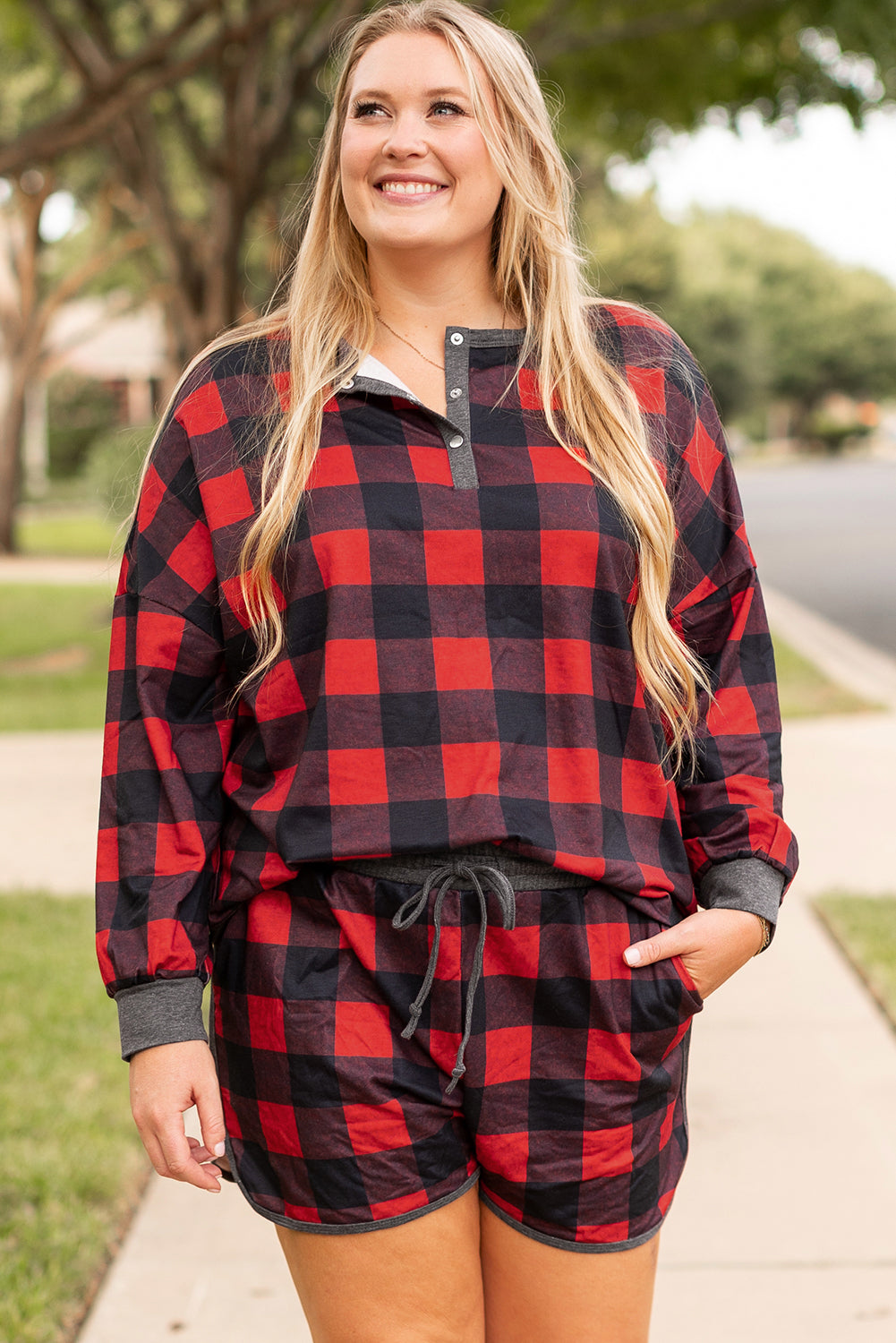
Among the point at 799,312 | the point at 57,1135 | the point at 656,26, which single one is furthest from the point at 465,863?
the point at 799,312

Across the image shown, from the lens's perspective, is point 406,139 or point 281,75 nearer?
point 406,139

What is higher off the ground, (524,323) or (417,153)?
(417,153)

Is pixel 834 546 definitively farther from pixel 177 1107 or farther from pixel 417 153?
pixel 177 1107

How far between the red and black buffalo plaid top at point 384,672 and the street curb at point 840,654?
675 cm

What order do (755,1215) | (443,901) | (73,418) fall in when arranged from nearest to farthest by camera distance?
(443,901)
(755,1215)
(73,418)

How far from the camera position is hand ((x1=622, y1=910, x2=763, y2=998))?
170 centimetres

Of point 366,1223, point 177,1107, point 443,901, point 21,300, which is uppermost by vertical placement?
point 21,300

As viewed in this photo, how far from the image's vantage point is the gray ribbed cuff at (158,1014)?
5.46 ft

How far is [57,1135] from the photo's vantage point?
3.49 metres

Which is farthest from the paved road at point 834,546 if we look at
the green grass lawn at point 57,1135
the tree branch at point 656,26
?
the green grass lawn at point 57,1135

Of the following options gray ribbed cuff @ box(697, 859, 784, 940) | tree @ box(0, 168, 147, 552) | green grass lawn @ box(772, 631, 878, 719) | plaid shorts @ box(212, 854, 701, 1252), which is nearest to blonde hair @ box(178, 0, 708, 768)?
gray ribbed cuff @ box(697, 859, 784, 940)

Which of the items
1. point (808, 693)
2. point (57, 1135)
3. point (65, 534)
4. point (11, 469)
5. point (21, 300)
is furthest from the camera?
point (65, 534)

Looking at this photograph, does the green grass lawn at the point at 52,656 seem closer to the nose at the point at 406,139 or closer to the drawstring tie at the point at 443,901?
the nose at the point at 406,139

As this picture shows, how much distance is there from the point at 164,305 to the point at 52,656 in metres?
6.16
